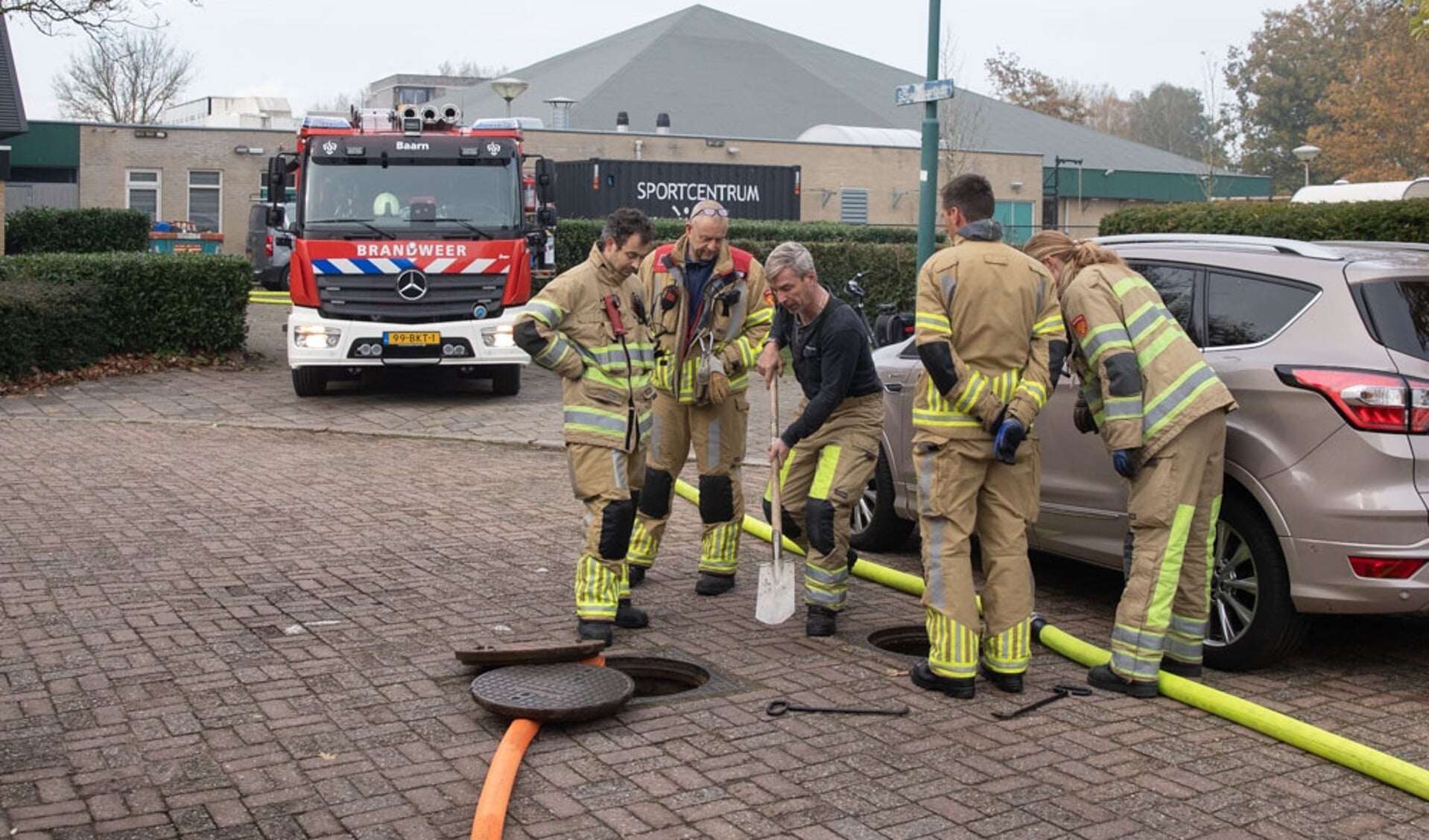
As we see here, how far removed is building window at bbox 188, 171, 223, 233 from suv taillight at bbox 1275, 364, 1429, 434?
38201 mm

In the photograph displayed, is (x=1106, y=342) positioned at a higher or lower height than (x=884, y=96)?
lower

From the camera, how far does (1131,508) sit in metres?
6.03

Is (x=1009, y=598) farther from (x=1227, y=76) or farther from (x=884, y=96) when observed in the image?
(x=1227, y=76)

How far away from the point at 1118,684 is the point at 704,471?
2.35 m

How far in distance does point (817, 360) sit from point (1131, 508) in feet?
5.23

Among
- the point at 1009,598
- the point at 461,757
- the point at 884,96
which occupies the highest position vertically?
the point at 884,96

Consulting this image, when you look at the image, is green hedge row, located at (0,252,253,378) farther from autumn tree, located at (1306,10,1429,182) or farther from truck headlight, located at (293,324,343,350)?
autumn tree, located at (1306,10,1429,182)

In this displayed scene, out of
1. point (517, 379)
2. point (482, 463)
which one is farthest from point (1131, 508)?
point (517, 379)

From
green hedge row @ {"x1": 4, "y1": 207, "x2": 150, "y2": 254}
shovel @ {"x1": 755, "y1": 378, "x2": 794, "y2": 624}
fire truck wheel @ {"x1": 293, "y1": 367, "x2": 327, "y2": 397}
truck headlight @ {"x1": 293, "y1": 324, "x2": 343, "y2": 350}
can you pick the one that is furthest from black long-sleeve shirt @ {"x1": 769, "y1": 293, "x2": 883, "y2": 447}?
green hedge row @ {"x1": 4, "y1": 207, "x2": 150, "y2": 254}

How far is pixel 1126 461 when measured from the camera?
598 centimetres

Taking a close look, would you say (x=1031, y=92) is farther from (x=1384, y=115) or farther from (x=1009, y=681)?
(x=1009, y=681)

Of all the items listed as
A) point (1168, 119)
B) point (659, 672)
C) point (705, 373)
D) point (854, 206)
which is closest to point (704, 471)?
point (705, 373)

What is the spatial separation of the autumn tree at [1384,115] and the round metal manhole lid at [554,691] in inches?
1838

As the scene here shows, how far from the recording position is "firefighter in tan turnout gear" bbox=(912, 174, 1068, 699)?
5.83m
